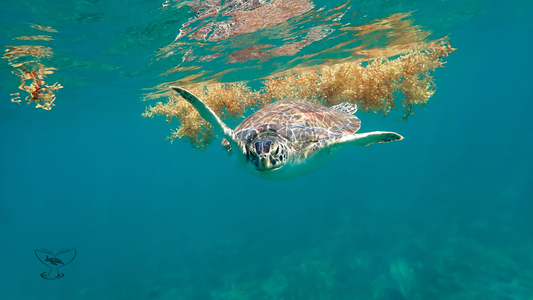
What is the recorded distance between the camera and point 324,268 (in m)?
13.5

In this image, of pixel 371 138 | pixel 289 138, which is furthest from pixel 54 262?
pixel 371 138

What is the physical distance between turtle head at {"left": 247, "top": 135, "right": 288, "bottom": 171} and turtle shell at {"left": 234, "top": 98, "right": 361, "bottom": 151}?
570 millimetres

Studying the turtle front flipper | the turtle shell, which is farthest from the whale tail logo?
the turtle shell

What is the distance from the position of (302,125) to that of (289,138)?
534 millimetres

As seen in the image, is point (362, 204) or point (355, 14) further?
point (362, 204)

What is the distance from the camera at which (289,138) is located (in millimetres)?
4656

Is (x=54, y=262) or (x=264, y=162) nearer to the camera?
(x=264, y=162)

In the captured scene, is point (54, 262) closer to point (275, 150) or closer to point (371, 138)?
point (275, 150)

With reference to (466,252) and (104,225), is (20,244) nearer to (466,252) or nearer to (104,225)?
(104,225)

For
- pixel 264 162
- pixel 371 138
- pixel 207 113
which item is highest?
pixel 207 113

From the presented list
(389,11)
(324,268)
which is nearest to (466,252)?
(324,268)

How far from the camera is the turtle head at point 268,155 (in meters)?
3.74

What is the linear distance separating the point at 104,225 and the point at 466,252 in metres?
43.8

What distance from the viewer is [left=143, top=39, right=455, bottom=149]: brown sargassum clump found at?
6328mm
